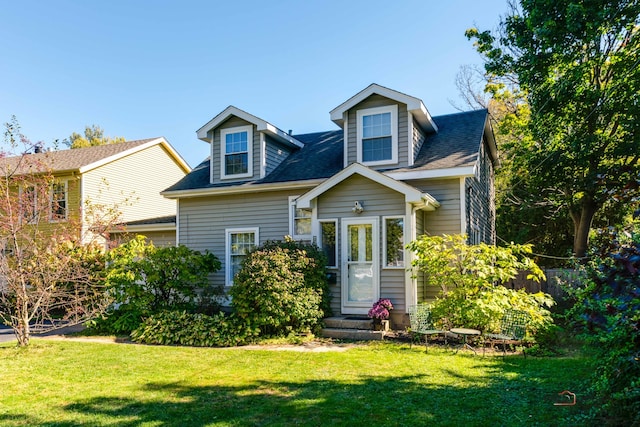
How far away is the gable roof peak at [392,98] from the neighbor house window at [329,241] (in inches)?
A: 128

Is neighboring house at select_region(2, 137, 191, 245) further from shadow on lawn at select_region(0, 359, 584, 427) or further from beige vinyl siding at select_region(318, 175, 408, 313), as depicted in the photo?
shadow on lawn at select_region(0, 359, 584, 427)

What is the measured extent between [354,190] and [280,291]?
9.74ft

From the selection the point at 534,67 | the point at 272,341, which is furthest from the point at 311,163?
the point at 534,67

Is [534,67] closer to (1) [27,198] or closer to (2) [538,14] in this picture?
(2) [538,14]

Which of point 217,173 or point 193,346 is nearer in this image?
point 193,346

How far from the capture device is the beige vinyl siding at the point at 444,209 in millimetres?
10547

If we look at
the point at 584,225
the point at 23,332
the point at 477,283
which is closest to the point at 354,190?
the point at 477,283

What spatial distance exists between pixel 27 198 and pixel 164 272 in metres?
3.33

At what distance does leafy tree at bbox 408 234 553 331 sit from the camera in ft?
26.9

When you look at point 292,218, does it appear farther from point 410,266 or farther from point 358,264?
point 410,266

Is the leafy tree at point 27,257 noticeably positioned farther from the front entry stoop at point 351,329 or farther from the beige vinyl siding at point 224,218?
the front entry stoop at point 351,329

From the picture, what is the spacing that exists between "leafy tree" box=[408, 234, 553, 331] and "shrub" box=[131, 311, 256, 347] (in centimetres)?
392

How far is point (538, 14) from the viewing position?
37.8 ft

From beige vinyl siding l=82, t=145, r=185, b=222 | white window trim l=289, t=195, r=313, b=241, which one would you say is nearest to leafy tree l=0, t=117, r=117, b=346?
white window trim l=289, t=195, r=313, b=241
